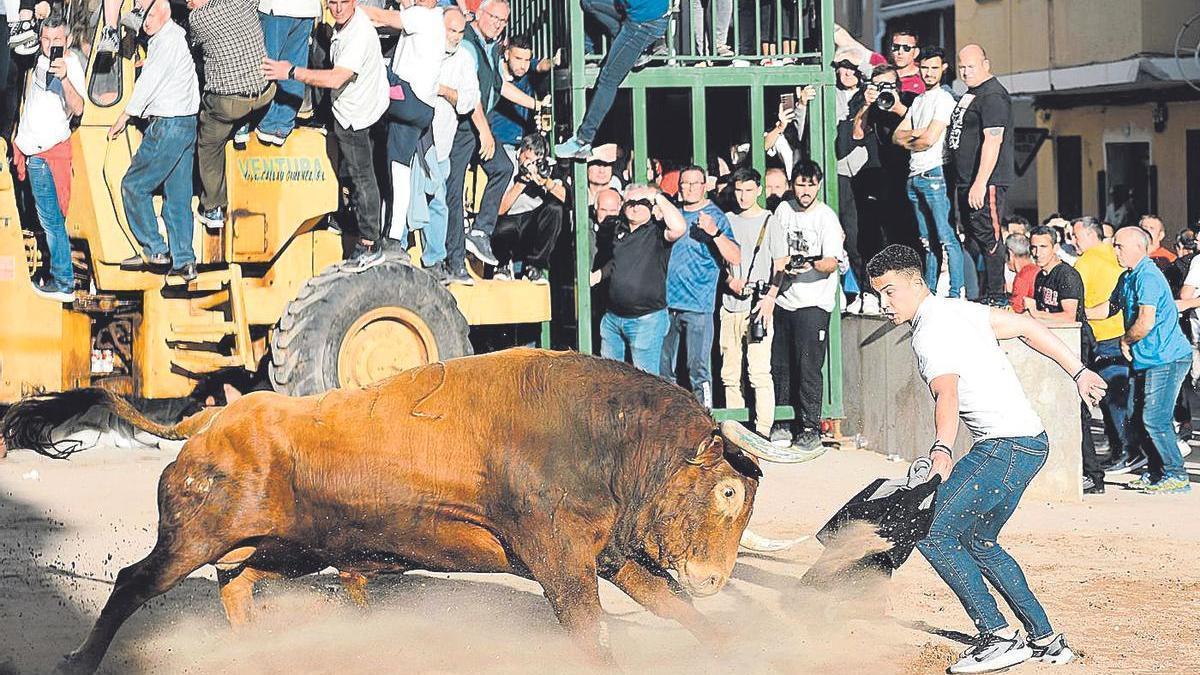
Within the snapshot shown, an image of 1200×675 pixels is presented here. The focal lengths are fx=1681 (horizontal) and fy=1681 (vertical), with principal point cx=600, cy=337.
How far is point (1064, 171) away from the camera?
84.3 ft

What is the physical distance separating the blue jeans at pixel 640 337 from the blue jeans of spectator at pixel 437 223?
1.36 meters

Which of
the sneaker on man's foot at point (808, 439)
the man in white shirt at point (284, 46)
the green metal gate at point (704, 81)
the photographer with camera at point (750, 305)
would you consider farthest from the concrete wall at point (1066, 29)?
the man in white shirt at point (284, 46)

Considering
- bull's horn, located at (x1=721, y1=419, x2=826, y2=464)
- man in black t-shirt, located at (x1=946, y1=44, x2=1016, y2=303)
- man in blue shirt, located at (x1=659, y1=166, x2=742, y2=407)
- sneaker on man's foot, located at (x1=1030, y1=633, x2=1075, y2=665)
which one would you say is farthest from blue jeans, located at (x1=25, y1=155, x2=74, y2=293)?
sneaker on man's foot, located at (x1=1030, y1=633, x2=1075, y2=665)

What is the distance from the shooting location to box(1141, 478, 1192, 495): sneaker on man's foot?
10930mm

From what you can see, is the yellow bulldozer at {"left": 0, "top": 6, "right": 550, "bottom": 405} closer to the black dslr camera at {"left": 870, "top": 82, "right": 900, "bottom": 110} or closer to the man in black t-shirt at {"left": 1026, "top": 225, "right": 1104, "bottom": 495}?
the black dslr camera at {"left": 870, "top": 82, "right": 900, "bottom": 110}

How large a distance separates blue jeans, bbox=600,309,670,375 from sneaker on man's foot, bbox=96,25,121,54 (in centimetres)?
400

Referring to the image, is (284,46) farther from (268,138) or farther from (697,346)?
(697,346)

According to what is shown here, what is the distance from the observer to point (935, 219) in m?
12.4

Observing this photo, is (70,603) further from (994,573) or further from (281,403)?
(994,573)

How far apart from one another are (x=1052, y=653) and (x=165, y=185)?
7157 mm

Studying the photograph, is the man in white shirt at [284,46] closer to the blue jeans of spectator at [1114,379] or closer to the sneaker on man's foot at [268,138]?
the sneaker on man's foot at [268,138]

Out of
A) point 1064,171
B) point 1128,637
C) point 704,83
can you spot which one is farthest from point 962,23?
point 1128,637

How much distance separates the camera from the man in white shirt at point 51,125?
1159 cm

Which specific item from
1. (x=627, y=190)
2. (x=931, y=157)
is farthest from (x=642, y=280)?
(x=931, y=157)
